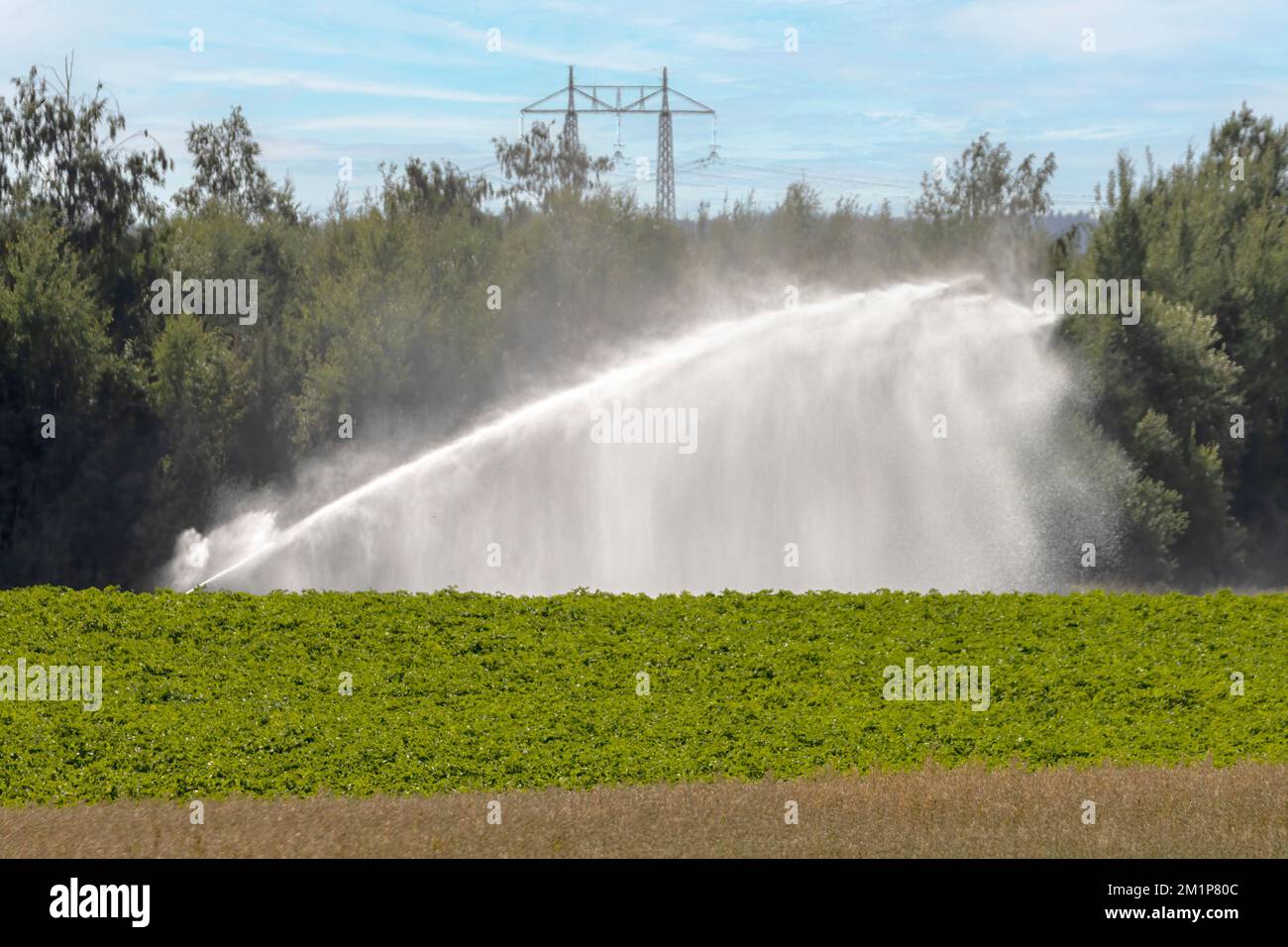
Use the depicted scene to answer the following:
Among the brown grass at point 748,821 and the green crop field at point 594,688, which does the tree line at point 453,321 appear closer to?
A: the green crop field at point 594,688

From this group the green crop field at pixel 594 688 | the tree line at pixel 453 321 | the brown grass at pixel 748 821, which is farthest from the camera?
the tree line at pixel 453 321

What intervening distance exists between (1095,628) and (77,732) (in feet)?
56.9

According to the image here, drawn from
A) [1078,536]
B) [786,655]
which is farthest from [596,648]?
[1078,536]

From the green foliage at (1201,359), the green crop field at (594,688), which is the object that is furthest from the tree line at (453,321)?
the green crop field at (594,688)

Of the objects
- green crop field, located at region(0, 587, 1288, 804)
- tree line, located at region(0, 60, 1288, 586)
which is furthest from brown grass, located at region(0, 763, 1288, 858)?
tree line, located at region(0, 60, 1288, 586)

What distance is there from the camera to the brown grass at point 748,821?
628 inches

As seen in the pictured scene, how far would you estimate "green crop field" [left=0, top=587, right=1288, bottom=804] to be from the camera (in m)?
20.6

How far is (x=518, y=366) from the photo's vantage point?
5512cm

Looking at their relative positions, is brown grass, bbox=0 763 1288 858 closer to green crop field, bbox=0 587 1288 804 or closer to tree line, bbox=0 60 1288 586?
green crop field, bbox=0 587 1288 804

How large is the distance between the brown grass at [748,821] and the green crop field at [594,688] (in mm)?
1267

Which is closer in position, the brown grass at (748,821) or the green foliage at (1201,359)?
the brown grass at (748,821)

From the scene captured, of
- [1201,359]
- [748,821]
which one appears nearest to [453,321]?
[1201,359]

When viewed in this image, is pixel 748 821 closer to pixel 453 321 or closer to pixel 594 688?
pixel 594 688

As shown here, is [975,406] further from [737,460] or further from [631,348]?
[631,348]
